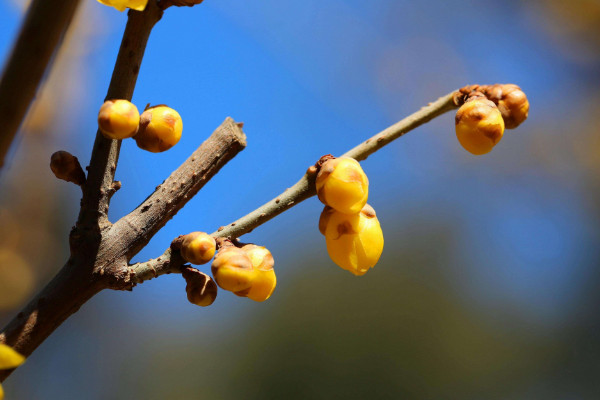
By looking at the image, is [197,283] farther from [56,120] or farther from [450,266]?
[450,266]

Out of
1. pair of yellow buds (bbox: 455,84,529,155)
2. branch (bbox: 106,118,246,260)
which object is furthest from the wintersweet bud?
pair of yellow buds (bbox: 455,84,529,155)

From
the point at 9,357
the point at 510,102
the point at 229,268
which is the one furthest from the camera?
the point at 510,102

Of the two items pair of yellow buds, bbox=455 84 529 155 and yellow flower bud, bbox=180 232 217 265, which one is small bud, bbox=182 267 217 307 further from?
pair of yellow buds, bbox=455 84 529 155

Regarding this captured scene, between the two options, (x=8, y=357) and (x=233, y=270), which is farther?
(x=233, y=270)

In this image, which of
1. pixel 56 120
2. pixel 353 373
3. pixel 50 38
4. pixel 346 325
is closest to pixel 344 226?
pixel 50 38

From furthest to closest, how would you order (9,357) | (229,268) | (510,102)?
1. (510,102)
2. (229,268)
3. (9,357)

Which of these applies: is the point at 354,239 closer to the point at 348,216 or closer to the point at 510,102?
the point at 348,216

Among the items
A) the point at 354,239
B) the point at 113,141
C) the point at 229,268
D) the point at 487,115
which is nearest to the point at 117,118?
the point at 113,141
